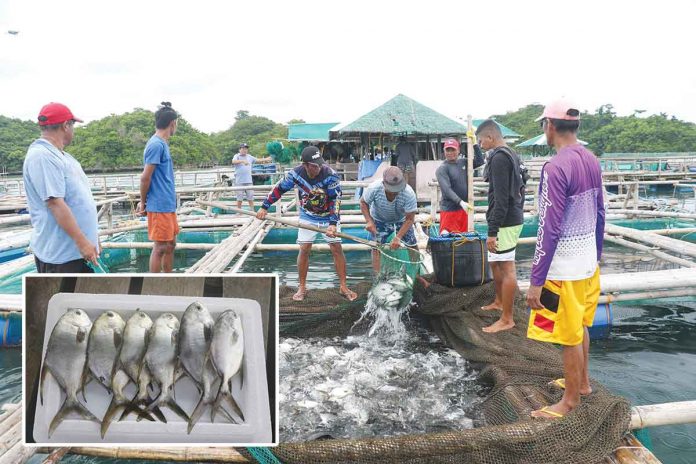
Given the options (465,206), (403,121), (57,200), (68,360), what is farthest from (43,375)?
(403,121)

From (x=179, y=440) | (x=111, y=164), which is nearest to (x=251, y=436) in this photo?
(x=179, y=440)

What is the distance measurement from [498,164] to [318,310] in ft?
7.50

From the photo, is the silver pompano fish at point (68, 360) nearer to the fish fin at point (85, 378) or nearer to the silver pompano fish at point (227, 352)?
the fish fin at point (85, 378)

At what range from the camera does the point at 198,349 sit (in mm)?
1866

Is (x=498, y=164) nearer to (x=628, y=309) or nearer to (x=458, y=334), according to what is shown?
(x=458, y=334)

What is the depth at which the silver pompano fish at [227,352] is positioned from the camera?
1843 millimetres

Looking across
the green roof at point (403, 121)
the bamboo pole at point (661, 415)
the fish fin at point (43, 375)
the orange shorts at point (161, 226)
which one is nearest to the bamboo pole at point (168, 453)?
the fish fin at point (43, 375)

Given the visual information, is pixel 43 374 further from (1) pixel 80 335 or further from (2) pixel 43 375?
(1) pixel 80 335

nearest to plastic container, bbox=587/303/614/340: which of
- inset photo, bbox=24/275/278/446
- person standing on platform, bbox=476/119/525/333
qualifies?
person standing on platform, bbox=476/119/525/333

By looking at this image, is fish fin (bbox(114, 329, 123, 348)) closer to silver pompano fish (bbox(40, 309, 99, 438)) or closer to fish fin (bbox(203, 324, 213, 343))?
silver pompano fish (bbox(40, 309, 99, 438))

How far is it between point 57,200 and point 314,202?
272cm

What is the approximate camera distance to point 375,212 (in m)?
5.48

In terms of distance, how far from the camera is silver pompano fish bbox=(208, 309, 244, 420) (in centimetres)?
184

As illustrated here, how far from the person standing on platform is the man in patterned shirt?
5.46 ft
